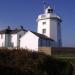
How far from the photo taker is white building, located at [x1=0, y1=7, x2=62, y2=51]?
212 feet

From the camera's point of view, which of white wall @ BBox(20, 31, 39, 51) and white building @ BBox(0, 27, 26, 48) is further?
white building @ BBox(0, 27, 26, 48)

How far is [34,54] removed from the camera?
1292cm

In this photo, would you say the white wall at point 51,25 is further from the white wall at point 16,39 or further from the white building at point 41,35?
the white wall at point 16,39

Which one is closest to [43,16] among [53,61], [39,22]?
[39,22]

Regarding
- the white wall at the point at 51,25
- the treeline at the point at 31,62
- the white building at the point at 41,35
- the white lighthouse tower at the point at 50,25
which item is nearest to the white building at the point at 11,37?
the white building at the point at 41,35

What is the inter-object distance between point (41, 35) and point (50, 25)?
355 cm

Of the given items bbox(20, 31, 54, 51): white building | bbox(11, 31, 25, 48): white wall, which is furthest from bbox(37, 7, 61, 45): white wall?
bbox(11, 31, 25, 48): white wall

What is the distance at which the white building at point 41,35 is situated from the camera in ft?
212

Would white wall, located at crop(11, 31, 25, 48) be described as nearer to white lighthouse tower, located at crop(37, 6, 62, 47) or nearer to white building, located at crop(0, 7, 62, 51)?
white building, located at crop(0, 7, 62, 51)

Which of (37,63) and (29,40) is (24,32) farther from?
(37,63)

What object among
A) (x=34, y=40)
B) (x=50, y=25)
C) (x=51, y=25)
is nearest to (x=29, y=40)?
(x=34, y=40)

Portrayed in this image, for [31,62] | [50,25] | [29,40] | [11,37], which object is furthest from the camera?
[11,37]

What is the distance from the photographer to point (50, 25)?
2628 inches

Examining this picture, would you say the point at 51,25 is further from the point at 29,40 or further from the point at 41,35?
the point at 29,40
